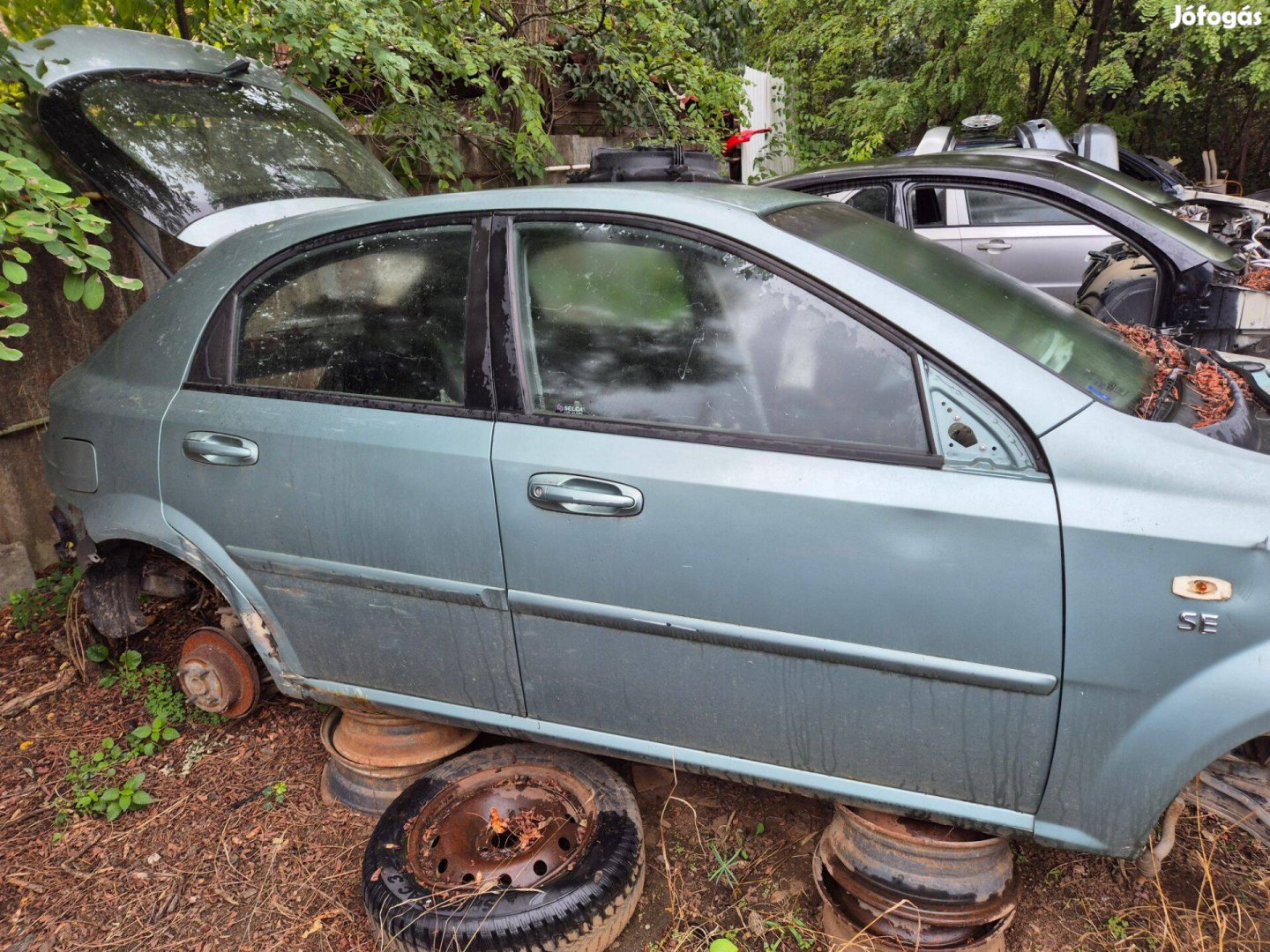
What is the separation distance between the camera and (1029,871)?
227 centimetres

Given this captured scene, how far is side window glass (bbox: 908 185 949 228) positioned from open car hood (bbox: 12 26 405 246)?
12.7 ft

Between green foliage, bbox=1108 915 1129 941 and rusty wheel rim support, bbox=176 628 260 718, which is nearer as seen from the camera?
green foliage, bbox=1108 915 1129 941

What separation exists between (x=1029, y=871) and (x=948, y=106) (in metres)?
10.0

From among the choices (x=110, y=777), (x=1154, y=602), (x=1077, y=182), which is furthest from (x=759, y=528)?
(x=1077, y=182)

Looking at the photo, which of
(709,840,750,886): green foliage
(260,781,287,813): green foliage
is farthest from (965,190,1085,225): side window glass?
(260,781,287,813): green foliage

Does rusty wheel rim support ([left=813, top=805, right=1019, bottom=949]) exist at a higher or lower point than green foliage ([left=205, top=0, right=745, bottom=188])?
lower

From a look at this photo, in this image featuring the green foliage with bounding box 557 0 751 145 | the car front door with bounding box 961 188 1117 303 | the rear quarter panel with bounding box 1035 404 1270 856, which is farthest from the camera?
the green foliage with bounding box 557 0 751 145

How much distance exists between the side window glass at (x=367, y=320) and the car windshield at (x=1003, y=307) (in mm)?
847

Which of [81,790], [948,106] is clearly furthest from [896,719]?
[948,106]

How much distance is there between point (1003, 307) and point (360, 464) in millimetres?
1651

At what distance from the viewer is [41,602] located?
3604 mm

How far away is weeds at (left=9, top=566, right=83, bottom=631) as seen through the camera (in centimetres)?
353

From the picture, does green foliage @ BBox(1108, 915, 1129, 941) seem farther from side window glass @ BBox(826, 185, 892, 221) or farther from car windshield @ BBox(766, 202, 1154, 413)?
side window glass @ BBox(826, 185, 892, 221)

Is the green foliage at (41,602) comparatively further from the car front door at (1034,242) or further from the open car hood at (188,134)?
the car front door at (1034,242)
